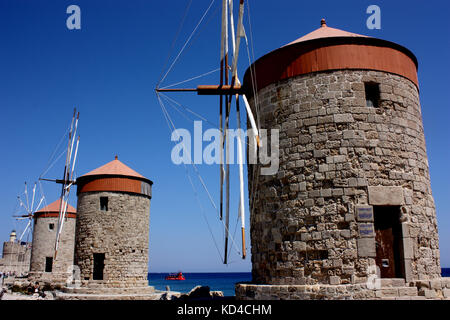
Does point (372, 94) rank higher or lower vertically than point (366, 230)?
higher

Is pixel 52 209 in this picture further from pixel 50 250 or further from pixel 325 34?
pixel 325 34

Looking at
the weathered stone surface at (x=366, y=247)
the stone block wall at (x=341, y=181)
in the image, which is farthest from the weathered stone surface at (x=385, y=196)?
the weathered stone surface at (x=366, y=247)

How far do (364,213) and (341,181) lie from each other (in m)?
0.79

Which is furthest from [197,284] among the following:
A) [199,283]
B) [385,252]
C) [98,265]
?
[385,252]

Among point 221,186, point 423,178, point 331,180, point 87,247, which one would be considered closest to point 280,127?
point 331,180

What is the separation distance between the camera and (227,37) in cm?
1073

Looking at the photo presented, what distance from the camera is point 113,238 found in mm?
20375

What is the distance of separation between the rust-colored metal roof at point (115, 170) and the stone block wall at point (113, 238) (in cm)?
107

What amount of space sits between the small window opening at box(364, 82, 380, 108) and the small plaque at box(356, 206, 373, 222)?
233cm

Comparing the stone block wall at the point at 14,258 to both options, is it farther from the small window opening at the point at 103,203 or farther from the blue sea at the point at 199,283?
the small window opening at the point at 103,203

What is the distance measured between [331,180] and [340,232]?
1.09 metres

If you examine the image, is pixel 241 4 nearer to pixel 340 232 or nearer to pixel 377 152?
pixel 377 152

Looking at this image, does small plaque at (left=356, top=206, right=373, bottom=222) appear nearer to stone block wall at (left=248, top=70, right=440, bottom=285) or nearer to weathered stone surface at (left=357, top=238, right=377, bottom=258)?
stone block wall at (left=248, top=70, right=440, bottom=285)

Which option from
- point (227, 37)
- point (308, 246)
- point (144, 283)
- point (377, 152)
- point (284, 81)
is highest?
point (227, 37)
